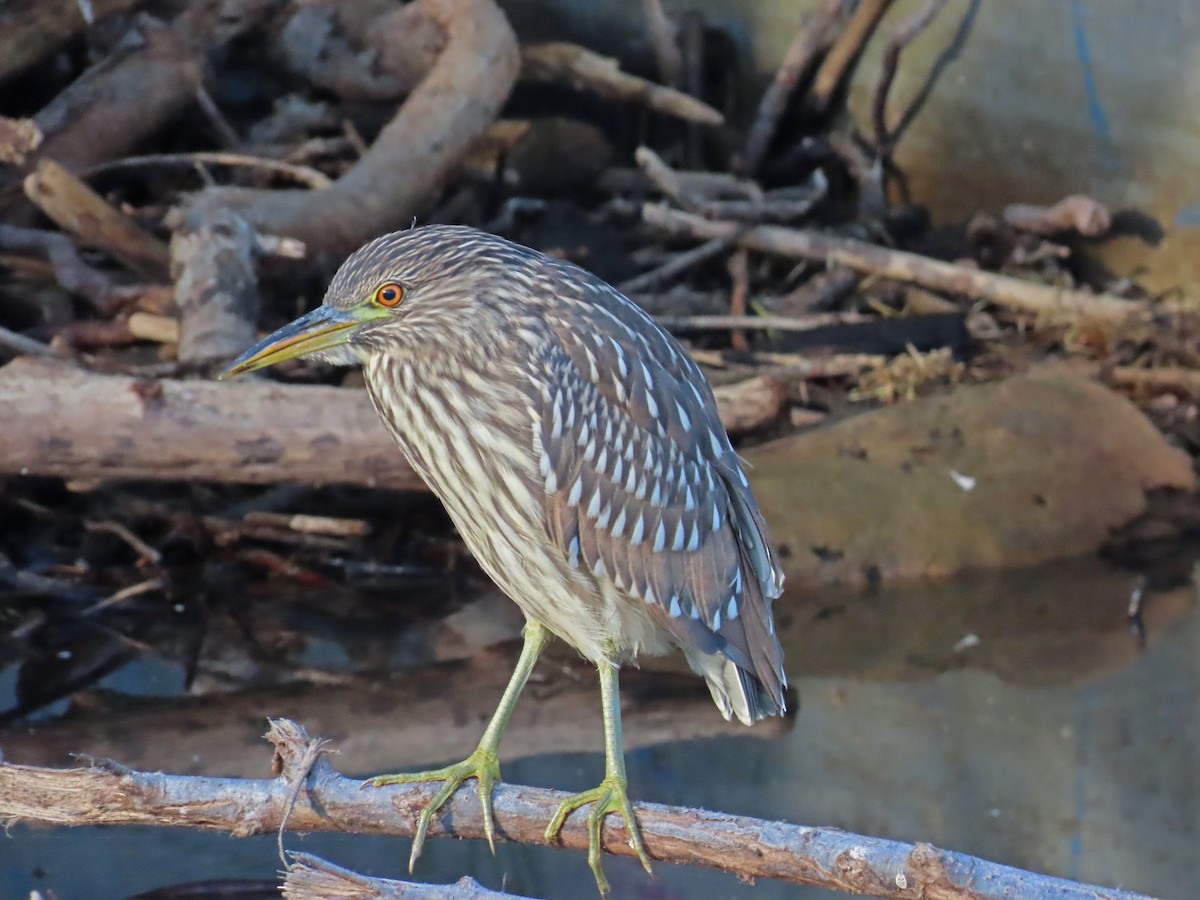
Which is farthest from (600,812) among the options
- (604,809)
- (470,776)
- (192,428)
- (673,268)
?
(673,268)

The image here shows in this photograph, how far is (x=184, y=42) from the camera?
642cm

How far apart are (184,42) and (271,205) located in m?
0.96

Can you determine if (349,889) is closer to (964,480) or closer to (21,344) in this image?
(21,344)

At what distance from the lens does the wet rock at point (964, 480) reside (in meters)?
5.60

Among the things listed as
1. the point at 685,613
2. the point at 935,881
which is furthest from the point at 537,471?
the point at 935,881

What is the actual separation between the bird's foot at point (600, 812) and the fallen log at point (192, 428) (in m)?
2.27

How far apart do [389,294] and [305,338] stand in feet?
0.66

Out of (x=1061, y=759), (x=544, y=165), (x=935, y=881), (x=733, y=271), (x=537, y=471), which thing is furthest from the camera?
(x=544, y=165)

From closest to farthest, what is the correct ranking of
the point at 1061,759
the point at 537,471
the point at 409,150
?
1. the point at 537,471
2. the point at 1061,759
3. the point at 409,150

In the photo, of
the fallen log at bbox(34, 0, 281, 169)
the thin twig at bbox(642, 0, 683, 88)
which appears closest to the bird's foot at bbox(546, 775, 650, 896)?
the fallen log at bbox(34, 0, 281, 169)

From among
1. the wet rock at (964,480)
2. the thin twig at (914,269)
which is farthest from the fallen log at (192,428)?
the thin twig at (914,269)

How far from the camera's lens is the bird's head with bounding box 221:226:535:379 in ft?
9.88

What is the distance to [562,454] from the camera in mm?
3080

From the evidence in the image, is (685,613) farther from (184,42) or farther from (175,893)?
(184,42)
